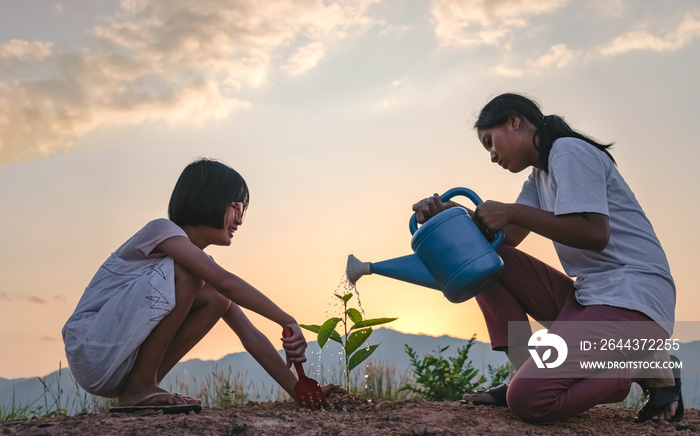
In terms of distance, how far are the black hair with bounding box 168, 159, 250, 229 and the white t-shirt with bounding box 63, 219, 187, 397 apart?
173 millimetres

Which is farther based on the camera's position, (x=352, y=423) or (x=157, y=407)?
(x=157, y=407)

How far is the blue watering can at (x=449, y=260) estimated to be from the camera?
8.81 feet

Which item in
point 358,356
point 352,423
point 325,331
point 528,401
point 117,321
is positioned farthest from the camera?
point 358,356


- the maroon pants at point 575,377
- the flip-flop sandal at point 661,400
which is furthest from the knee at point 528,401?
the flip-flop sandal at point 661,400

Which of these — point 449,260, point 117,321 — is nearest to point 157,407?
point 117,321

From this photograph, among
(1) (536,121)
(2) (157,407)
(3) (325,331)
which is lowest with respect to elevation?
(2) (157,407)

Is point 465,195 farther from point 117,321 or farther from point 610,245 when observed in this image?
point 117,321

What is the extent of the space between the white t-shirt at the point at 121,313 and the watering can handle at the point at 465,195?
3.21 ft

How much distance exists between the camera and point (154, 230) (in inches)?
109

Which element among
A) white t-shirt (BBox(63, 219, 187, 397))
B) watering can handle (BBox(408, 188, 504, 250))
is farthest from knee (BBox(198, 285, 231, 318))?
watering can handle (BBox(408, 188, 504, 250))

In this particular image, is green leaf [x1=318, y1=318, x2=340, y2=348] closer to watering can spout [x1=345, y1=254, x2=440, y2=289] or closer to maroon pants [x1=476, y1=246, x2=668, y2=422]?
watering can spout [x1=345, y1=254, x2=440, y2=289]

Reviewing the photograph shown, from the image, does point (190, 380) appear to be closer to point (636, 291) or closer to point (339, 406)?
point (339, 406)

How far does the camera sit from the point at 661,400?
2.85 metres

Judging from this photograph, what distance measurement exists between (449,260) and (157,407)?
4.25 ft
